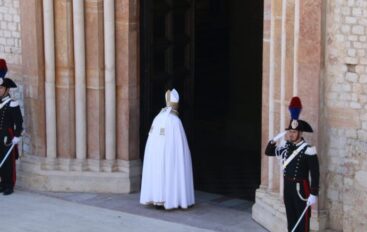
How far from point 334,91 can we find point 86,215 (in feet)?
10.7

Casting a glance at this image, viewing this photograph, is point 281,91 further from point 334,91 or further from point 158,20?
point 158,20

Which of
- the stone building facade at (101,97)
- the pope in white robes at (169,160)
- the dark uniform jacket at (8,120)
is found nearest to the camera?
the stone building facade at (101,97)

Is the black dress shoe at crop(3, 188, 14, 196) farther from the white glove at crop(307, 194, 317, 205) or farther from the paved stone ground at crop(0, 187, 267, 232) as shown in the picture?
the white glove at crop(307, 194, 317, 205)

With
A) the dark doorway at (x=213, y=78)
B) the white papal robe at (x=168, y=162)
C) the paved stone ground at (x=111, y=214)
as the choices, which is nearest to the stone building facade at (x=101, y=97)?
the paved stone ground at (x=111, y=214)

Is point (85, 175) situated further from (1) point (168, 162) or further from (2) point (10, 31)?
(2) point (10, 31)

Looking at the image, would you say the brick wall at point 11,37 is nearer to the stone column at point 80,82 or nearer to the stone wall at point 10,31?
the stone wall at point 10,31

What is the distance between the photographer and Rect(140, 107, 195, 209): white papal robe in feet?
37.7

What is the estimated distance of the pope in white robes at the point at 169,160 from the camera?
11.5m

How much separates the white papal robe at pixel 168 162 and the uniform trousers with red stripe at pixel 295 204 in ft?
5.78

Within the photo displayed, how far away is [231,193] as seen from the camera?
41.5 ft

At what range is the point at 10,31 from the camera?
13.1m

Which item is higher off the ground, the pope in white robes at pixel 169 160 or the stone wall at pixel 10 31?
the stone wall at pixel 10 31

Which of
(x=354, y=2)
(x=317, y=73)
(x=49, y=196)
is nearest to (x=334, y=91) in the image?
(x=317, y=73)

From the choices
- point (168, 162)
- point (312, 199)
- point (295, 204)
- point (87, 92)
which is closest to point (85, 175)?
point (87, 92)
